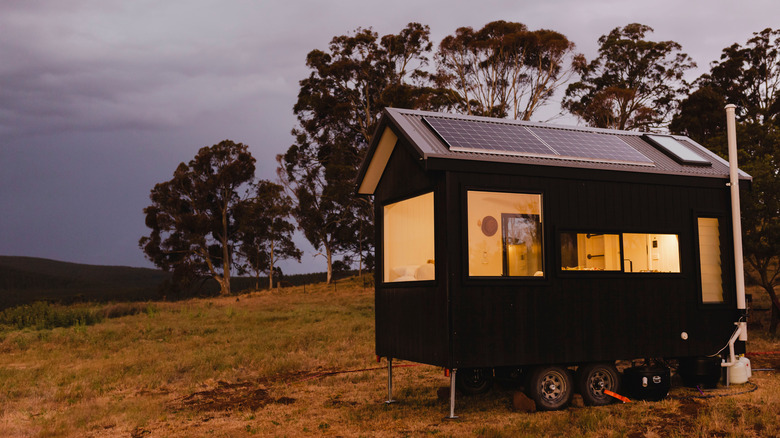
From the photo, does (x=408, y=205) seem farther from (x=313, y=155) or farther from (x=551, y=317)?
(x=313, y=155)

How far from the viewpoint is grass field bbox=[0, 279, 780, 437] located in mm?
8570

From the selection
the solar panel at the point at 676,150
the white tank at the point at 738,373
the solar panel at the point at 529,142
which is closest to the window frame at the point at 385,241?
the solar panel at the point at 529,142

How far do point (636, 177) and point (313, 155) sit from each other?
101ft

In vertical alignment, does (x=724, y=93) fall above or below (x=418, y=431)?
above

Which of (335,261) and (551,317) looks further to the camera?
(335,261)

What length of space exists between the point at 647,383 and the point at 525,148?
4014mm

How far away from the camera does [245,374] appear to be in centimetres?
1412

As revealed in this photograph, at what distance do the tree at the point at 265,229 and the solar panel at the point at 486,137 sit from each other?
34.3 meters

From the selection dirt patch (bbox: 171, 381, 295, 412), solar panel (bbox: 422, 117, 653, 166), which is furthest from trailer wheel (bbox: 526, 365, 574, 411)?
dirt patch (bbox: 171, 381, 295, 412)

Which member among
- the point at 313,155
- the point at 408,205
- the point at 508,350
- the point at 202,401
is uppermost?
the point at 313,155

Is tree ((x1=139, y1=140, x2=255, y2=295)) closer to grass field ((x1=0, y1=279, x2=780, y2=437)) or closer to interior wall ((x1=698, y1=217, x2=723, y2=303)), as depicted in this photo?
grass field ((x1=0, y1=279, x2=780, y2=437))

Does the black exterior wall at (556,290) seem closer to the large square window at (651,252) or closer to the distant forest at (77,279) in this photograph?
the large square window at (651,252)

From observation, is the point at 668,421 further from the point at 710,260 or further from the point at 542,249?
the point at 710,260

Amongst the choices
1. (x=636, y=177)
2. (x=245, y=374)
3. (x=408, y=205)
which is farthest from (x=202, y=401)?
(x=636, y=177)
